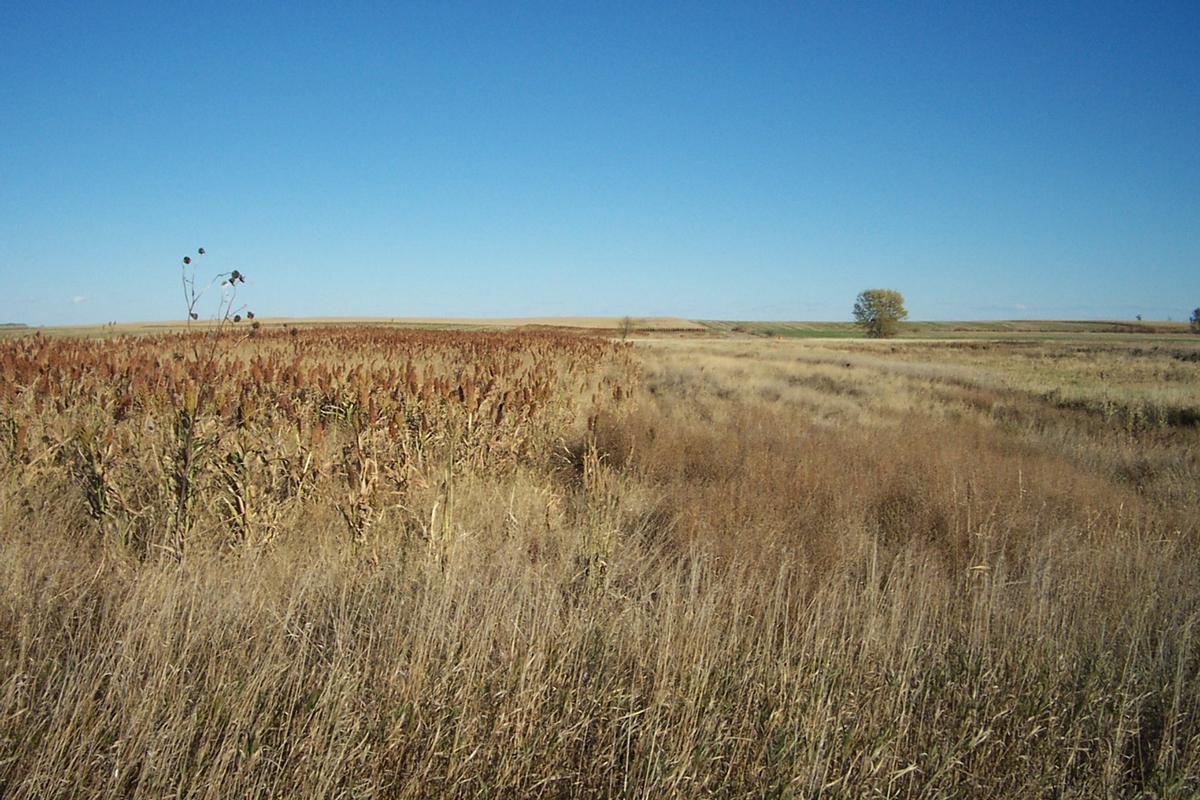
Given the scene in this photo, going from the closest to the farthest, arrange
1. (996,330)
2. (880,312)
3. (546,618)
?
(546,618), (880,312), (996,330)

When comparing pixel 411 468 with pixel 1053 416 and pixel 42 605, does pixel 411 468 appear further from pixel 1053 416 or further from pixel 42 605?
pixel 1053 416

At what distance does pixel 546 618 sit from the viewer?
2752 millimetres

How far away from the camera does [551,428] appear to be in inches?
306

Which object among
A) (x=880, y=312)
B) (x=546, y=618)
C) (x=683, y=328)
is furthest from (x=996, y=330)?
(x=546, y=618)

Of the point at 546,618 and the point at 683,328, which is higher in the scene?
the point at 683,328

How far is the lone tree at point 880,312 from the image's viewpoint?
83500mm

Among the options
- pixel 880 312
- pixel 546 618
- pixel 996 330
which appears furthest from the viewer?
pixel 996 330

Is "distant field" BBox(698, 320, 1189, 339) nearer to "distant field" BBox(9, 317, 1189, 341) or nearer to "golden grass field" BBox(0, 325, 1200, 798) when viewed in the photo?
"distant field" BBox(9, 317, 1189, 341)

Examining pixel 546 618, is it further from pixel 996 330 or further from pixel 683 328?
pixel 996 330

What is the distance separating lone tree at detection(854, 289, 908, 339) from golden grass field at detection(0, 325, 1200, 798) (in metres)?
84.2

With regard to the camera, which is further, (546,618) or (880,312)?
(880,312)

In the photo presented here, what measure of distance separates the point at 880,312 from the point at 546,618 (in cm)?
9202

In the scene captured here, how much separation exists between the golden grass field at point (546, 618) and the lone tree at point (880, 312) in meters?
84.2

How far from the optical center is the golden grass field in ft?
6.79
